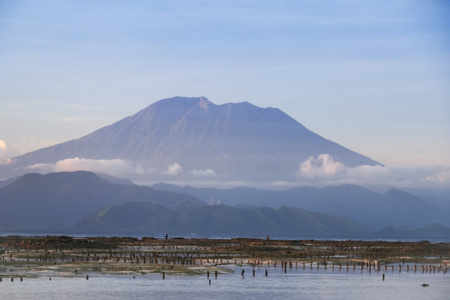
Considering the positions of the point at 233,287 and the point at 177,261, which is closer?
the point at 233,287

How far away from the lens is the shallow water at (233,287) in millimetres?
77250

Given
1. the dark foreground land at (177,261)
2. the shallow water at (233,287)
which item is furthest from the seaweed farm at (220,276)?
the dark foreground land at (177,261)

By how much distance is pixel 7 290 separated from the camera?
76625mm

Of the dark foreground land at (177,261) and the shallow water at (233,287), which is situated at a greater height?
the dark foreground land at (177,261)

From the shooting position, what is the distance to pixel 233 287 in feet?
277

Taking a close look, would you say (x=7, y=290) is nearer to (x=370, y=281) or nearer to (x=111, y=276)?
(x=111, y=276)

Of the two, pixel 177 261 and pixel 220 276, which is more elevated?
pixel 177 261

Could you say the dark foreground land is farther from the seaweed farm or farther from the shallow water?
the shallow water

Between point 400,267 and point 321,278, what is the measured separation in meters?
17.9

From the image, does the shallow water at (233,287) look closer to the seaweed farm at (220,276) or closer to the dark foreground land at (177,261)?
the seaweed farm at (220,276)

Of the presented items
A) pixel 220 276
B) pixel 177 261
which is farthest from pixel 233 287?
pixel 177 261

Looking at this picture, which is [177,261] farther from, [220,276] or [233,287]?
[233,287]

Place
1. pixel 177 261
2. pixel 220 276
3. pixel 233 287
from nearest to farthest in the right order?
1. pixel 233 287
2. pixel 220 276
3. pixel 177 261

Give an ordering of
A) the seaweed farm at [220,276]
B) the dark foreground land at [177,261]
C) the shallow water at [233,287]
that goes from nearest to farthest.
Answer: the shallow water at [233,287]
the seaweed farm at [220,276]
the dark foreground land at [177,261]
